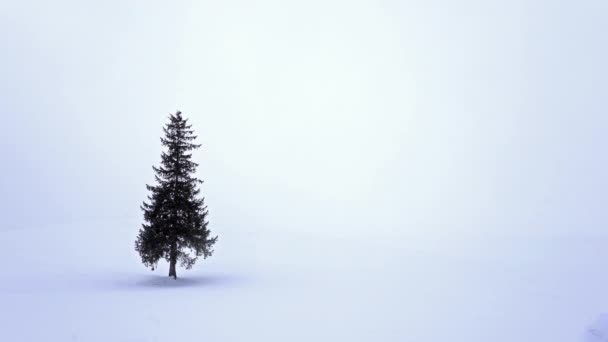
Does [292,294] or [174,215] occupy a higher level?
[174,215]

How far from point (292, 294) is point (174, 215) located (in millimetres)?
10392

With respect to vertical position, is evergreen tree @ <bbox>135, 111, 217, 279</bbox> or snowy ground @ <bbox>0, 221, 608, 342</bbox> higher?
evergreen tree @ <bbox>135, 111, 217, 279</bbox>

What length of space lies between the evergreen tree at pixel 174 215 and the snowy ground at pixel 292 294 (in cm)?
235

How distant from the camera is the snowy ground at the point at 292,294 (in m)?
18.1

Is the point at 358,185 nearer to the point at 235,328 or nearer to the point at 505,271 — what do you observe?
the point at 505,271

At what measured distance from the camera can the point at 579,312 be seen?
982 inches

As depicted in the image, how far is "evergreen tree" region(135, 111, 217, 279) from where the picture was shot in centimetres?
2934

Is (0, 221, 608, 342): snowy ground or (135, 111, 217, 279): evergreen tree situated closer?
(0, 221, 608, 342): snowy ground

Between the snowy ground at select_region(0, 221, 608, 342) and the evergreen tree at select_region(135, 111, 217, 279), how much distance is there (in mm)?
2346

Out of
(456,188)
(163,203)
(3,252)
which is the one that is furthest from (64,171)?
(456,188)

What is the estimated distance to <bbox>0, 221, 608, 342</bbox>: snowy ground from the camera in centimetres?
1814

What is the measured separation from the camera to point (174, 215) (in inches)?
1187

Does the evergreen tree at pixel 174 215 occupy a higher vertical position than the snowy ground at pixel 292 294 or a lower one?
higher

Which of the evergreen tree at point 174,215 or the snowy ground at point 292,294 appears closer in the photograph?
the snowy ground at point 292,294
